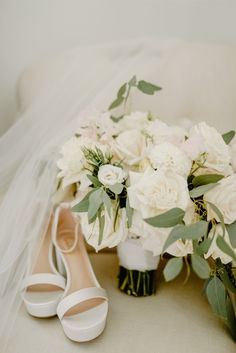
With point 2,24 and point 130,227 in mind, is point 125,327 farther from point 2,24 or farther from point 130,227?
point 2,24

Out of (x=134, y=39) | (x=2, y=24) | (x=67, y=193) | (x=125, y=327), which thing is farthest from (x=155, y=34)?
(x=125, y=327)

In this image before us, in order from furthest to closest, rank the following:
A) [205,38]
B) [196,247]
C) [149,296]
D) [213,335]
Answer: [205,38] → [149,296] → [213,335] → [196,247]

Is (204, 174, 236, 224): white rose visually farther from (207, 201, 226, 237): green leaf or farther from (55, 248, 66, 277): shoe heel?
(55, 248, 66, 277): shoe heel

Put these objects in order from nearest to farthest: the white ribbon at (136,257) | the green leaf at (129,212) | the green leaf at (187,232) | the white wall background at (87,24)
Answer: the green leaf at (187,232) → the green leaf at (129,212) → the white ribbon at (136,257) → the white wall background at (87,24)

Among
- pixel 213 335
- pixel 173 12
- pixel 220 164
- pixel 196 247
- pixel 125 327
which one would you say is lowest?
pixel 125 327

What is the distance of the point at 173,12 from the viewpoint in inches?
47.8

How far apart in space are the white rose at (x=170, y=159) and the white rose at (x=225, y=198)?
6cm

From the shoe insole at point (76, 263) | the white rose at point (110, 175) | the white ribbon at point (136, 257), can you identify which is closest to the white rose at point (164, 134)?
the white rose at point (110, 175)

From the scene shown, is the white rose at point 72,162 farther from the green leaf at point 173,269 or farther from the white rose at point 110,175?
the green leaf at point 173,269

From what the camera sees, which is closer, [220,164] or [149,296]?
[220,164]

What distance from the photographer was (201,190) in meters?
0.57

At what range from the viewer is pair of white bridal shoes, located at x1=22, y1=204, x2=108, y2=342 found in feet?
2.16

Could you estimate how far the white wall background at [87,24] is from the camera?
118 centimetres

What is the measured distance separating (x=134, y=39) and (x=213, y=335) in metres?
0.92
